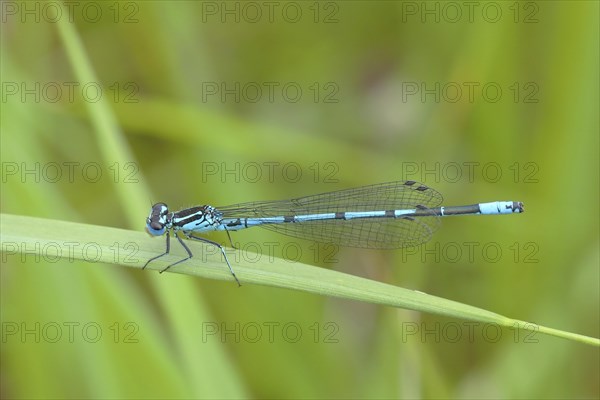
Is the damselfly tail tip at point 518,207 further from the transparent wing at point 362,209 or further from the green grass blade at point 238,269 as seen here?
the green grass blade at point 238,269

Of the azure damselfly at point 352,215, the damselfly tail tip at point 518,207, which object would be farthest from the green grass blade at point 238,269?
the damselfly tail tip at point 518,207

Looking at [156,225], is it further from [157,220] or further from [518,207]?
[518,207]

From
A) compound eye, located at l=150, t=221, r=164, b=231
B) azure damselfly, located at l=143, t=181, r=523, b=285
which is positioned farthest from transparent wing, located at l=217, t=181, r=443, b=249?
compound eye, located at l=150, t=221, r=164, b=231

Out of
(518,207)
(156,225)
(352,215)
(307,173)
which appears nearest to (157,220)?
(156,225)

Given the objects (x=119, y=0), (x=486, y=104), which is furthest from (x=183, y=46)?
(x=486, y=104)

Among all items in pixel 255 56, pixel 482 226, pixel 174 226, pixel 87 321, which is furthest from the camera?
pixel 255 56

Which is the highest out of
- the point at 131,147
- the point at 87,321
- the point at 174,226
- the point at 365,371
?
the point at 131,147

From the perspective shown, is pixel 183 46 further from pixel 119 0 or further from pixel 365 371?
pixel 365 371
